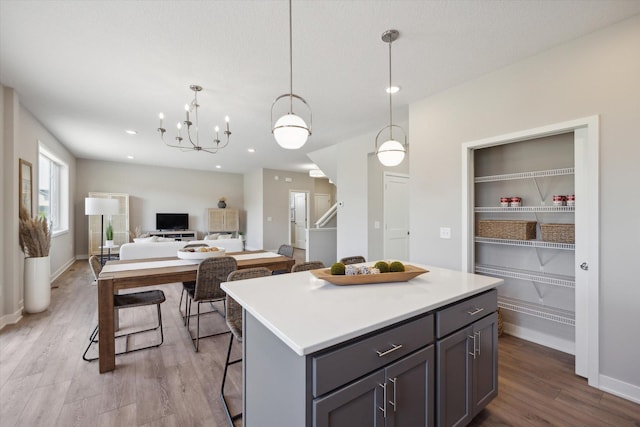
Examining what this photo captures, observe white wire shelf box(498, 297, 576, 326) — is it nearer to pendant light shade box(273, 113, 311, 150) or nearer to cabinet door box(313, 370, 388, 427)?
cabinet door box(313, 370, 388, 427)

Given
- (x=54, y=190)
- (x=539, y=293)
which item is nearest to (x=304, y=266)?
(x=539, y=293)

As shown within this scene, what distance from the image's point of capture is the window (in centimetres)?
507

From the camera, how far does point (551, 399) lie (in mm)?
1970

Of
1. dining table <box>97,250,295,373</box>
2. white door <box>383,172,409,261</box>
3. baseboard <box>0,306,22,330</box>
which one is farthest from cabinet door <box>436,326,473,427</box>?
baseboard <box>0,306,22,330</box>

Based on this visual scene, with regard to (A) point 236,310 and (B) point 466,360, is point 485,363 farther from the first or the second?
(A) point 236,310

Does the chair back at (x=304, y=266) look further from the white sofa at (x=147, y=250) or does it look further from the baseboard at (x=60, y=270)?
the baseboard at (x=60, y=270)

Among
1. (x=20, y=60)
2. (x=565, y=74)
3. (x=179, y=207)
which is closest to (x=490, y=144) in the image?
(x=565, y=74)

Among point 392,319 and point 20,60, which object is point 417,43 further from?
point 20,60

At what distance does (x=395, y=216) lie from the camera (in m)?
5.14

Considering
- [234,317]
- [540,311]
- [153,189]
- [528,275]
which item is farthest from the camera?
[153,189]

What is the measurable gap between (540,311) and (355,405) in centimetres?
234

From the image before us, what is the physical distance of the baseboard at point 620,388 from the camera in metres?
1.96

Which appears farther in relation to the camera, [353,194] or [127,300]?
[353,194]

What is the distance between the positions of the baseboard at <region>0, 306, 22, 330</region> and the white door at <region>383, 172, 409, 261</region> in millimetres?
4975
